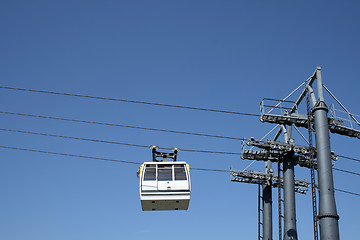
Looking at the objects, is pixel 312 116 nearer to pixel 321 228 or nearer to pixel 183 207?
pixel 321 228

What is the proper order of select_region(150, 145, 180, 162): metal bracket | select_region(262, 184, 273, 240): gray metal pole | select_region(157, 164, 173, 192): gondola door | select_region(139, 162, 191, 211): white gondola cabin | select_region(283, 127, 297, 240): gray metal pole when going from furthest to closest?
1. select_region(262, 184, 273, 240): gray metal pole
2. select_region(283, 127, 297, 240): gray metal pole
3. select_region(150, 145, 180, 162): metal bracket
4. select_region(157, 164, 173, 192): gondola door
5. select_region(139, 162, 191, 211): white gondola cabin

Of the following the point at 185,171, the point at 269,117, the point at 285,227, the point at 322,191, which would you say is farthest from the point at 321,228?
the point at 285,227

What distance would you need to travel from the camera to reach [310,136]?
2420 centimetres

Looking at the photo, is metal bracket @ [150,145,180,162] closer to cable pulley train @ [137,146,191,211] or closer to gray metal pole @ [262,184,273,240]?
cable pulley train @ [137,146,191,211]

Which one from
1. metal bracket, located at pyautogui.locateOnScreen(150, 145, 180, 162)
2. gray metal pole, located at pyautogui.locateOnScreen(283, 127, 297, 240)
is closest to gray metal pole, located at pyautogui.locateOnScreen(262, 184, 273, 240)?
gray metal pole, located at pyautogui.locateOnScreen(283, 127, 297, 240)

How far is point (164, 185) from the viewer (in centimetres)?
2208

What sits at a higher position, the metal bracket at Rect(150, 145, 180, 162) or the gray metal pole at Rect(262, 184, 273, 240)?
the gray metal pole at Rect(262, 184, 273, 240)

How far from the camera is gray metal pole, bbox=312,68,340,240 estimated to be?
21281mm

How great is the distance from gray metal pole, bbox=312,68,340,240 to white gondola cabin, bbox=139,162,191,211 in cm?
605

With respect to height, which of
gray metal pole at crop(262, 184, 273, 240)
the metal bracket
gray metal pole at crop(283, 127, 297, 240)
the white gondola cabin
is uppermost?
gray metal pole at crop(262, 184, 273, 240)

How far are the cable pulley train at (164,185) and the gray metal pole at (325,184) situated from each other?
6042mm

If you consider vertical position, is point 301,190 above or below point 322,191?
above

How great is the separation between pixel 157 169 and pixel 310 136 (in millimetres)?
7870

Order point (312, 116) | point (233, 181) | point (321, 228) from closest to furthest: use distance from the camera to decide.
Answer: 1. point (321, 228)
2. point (312, 116)
3. point (233, 181)
